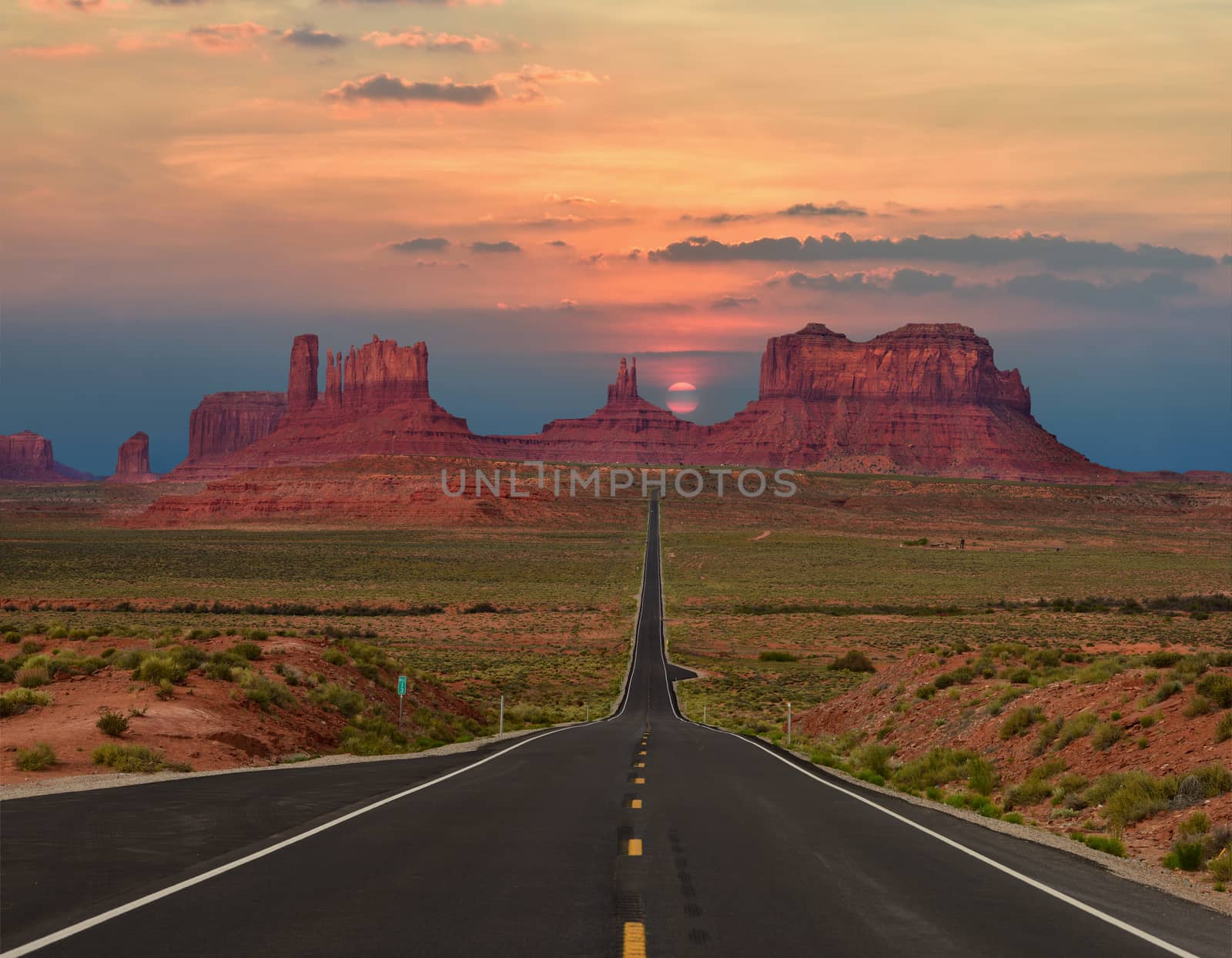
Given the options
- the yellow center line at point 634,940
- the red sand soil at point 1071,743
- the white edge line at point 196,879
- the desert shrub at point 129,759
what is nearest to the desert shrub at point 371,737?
the white edge line at point 196,879

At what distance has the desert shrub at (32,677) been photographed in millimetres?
22750

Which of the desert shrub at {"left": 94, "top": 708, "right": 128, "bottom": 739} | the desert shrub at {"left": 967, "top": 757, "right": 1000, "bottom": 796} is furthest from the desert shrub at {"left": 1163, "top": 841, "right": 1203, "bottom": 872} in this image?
the desert shrub at {"left": 94, "top": 708, "right": 128, "bottom": 739}

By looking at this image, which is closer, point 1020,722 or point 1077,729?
point 1077,729

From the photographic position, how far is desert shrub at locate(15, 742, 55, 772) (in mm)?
16875

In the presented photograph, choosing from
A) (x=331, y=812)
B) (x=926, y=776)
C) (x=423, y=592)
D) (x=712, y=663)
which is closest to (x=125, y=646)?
(x=331, y=812)

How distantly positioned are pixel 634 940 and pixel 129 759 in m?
12.8

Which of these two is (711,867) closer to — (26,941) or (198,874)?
(198,874)

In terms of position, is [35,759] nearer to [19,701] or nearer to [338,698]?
[19,701]

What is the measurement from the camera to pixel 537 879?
9.82 meters

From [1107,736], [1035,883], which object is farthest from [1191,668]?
[1035,883]

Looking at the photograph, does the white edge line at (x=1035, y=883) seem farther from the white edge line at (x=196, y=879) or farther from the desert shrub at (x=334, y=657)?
the desert shrub at (x=334, y=657)

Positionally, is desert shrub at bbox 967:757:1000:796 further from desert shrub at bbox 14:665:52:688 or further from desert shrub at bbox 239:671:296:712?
desert shrub at bbox 14:665:52:688

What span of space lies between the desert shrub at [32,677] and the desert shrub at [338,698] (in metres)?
5.35

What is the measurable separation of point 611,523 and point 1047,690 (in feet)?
501
